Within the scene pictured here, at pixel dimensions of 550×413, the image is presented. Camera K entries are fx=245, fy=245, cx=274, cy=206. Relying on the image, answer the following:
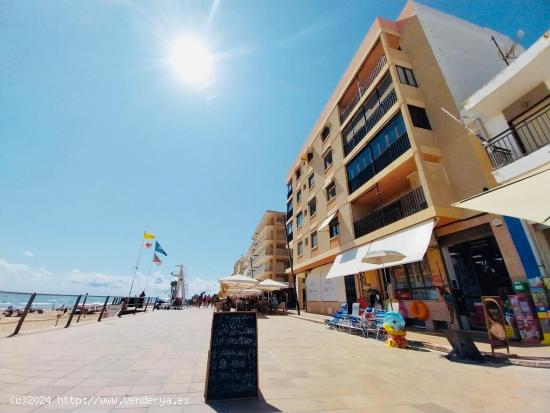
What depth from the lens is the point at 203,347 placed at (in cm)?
674

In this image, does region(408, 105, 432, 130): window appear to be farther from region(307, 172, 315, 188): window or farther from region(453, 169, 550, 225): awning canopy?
region(307, 172, 315, 188): window

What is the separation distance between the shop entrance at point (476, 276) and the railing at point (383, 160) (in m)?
4.75

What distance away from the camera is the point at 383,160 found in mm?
12734

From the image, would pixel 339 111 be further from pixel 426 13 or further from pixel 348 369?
pixel 348 369

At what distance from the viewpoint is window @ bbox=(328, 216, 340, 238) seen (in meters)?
17.1

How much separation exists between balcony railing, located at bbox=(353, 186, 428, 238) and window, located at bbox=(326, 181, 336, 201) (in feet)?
13.3

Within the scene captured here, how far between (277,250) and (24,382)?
3595 centimetres

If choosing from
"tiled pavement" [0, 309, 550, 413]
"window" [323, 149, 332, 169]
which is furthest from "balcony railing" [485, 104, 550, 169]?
"window" [323, 149, 332, 169]

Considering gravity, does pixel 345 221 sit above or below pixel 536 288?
above

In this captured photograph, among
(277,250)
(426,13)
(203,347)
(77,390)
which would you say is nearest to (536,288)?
(203,347)

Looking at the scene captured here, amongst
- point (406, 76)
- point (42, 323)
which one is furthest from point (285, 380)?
point (42, 323)

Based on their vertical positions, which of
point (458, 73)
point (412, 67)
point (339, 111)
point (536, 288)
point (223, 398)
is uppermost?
point (339, 111)

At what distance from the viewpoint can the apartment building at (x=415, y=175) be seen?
954 centimetres

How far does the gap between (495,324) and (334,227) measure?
38.2ft
